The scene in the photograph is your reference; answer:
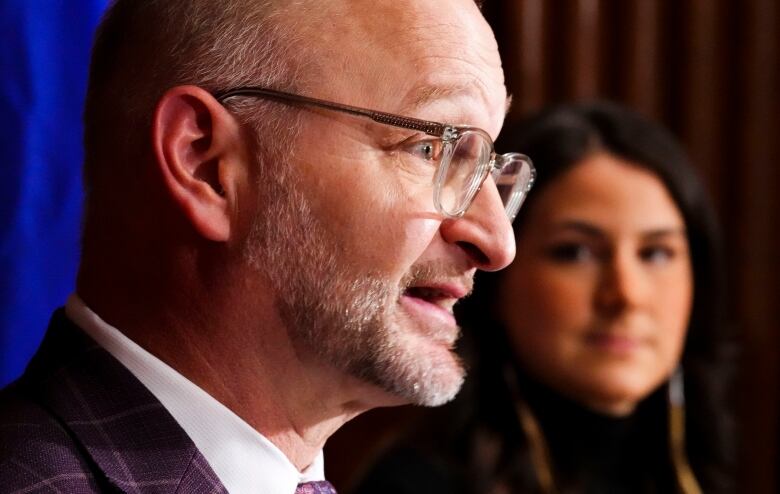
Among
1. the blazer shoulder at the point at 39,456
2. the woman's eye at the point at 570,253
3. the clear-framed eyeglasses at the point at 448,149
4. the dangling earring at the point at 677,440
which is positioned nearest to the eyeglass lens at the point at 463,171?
the clear-framed eyeglasses at the point at 448,149

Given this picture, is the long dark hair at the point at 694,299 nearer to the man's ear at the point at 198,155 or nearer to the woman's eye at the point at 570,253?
the woman's eye at the point at 570,253

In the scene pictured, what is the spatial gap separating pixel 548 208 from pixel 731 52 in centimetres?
93

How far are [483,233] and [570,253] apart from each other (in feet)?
3.68

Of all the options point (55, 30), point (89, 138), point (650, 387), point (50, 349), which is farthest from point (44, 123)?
point (650, 387)

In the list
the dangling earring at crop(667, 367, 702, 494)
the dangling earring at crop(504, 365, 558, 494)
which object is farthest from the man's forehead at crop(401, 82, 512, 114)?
the dangling earring at crop(667, 367, 702, 494)

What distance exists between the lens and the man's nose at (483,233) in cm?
126

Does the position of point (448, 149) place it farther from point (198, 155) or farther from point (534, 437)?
point (534, 437)

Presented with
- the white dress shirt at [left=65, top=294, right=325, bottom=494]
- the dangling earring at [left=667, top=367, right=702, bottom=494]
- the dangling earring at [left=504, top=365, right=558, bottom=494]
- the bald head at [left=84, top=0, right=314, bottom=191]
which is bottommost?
the dangling earring at [left=667, top=367, right=702, bottom=494]

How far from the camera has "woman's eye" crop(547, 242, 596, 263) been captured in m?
2.34

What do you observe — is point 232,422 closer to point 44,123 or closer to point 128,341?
point 128,341

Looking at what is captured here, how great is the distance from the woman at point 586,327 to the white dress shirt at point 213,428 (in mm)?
1204

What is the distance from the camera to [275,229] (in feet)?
4.00

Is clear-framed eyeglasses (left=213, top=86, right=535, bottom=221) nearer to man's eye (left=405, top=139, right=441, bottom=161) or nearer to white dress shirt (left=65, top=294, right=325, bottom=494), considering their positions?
man's eye (left=405, top=139, right=441, bottom=161)

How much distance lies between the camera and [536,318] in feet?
7.79
